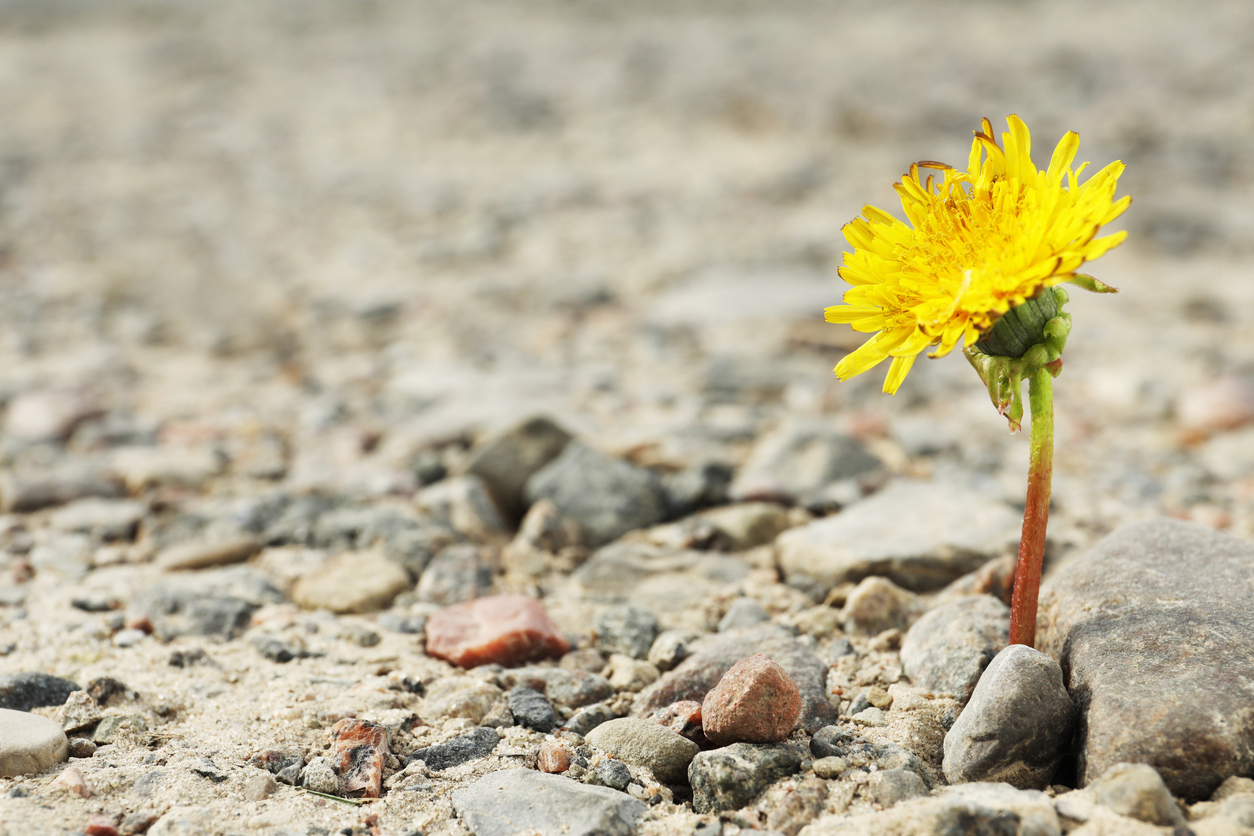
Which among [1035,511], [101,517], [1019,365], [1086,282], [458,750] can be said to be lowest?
[458,750]

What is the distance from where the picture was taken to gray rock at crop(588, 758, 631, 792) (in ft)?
6.92

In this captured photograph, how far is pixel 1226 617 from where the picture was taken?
211 cm

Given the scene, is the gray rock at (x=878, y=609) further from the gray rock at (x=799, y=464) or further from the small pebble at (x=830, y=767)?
the gray rock at (x=799, y=464)

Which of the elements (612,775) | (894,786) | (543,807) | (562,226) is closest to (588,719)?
(612,775)

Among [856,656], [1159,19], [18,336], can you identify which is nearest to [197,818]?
[856,656]

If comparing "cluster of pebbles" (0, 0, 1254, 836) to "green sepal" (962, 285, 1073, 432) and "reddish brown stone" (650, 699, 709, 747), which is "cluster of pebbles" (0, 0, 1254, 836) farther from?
"green sepal" (962, 285, 1073, 432)

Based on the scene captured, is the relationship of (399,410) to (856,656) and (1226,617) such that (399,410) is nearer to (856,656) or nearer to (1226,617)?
(856,656)

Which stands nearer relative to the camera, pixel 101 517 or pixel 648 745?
Result: pixel 648 745

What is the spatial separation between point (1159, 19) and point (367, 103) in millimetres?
8327

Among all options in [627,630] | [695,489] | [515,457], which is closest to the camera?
[627,630]

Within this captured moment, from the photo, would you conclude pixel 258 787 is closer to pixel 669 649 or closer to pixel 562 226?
pixel 669 649

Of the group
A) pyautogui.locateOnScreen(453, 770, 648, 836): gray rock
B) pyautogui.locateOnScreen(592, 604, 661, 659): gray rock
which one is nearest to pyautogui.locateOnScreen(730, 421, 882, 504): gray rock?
pyautogui.locateOnScreen(592, 604, 661, 659): gray rock

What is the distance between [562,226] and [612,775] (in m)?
→ 5.37

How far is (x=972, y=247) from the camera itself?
2.00 metres
